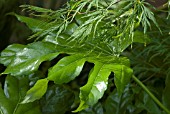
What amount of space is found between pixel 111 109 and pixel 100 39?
38cm

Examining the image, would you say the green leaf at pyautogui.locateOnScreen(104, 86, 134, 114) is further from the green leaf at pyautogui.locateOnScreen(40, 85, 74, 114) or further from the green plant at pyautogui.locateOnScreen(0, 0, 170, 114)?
the green plant at pyautogui.locateOnScreen(0, 0, 170, 114)

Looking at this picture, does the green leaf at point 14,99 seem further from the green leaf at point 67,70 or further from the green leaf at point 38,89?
the green leaf at point 67,70

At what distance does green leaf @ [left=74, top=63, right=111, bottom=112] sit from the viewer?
64cm

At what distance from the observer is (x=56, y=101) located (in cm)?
107

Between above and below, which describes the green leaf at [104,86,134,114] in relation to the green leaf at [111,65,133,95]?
below

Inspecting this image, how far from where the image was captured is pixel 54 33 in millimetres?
858

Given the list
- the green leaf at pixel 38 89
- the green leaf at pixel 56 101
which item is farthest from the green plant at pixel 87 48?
the green leaf at pixel 56 101

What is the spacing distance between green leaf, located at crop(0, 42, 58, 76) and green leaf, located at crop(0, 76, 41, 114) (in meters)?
0.12

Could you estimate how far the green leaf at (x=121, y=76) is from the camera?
676 mm

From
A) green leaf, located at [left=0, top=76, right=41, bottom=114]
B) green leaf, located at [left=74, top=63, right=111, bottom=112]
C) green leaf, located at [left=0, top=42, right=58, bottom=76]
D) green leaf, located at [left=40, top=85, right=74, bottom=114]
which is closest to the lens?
green leaf, located at [left=74, top=63, right=111, bottom=112]

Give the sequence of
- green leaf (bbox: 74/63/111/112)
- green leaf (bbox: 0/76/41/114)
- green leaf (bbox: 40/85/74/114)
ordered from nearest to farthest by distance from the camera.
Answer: green leaf (bbox: 74/63/111/112) < green leaf (bbox: 0/76/41/114) < green leaf (bbox: 40/85/74/114)

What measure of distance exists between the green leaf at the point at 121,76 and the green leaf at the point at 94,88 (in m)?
0.02

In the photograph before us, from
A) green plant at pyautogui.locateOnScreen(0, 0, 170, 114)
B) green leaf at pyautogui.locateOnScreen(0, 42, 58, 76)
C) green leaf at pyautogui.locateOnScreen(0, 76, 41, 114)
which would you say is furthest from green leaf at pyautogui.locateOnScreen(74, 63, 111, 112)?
green leaf at pyautogui.locateOnScreen(0, 76, 41, 114)

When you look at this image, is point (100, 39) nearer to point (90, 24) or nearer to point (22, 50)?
point (90, 24)
